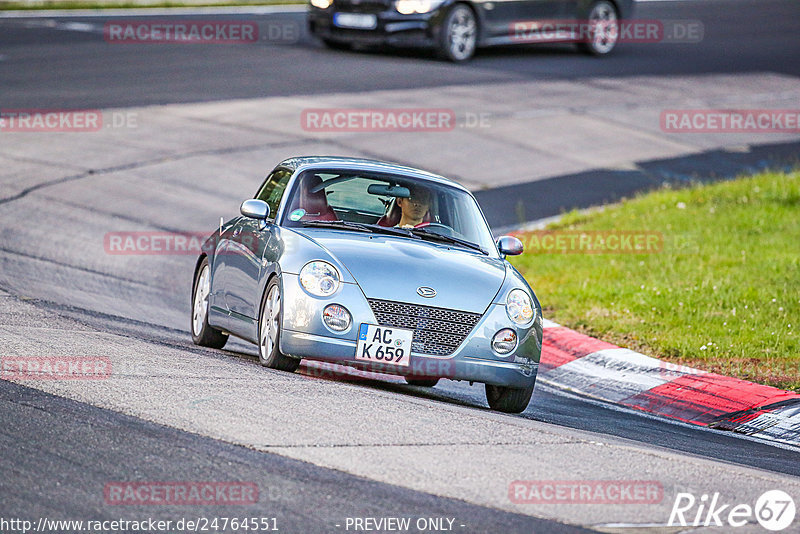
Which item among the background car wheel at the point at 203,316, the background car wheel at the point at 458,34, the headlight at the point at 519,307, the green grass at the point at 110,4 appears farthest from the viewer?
the green grass at the point at 110,4

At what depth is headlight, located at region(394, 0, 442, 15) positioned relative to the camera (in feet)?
75.7

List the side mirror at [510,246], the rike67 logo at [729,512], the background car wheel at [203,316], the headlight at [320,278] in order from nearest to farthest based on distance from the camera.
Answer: the rike67 logo at [729,512], the headlight at [320,278], the side mirror at [510,246], the background car wheel at [203,316]

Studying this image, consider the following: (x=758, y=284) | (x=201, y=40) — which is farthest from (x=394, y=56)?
(x=758, y=284)

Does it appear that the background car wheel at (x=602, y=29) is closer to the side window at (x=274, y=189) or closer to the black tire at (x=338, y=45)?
the black tire at (x=338, y=45)

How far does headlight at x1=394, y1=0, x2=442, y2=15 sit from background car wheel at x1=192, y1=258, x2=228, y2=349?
45.5 feet

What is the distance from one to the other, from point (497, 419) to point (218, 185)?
9909 millimetres

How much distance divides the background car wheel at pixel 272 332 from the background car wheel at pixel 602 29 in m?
19.2

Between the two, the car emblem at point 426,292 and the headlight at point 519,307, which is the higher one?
the car emblem at point 426,292

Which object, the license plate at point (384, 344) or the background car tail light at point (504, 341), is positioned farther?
the background car tail light at point (504, 341)

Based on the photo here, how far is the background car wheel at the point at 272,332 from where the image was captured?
8.08 m

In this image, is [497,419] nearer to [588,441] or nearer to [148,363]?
[588,441]

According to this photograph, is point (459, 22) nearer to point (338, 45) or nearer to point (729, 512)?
point (338, 45)

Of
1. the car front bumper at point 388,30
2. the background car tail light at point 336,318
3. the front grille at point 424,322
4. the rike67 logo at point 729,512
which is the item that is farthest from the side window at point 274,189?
the car front bumper at point 388,30

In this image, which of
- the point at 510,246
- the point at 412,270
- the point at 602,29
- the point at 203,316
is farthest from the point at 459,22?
the point at 412,270
